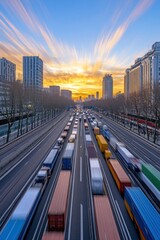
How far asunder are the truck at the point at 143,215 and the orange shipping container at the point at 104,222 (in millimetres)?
1977

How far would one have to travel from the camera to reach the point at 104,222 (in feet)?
48.3

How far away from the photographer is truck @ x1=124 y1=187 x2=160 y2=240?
42.2 ft

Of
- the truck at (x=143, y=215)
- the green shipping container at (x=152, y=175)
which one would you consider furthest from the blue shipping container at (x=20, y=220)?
the green shipping container at (x=152, y=175)

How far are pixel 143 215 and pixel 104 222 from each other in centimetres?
302

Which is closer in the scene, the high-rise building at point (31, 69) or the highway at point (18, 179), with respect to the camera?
the highway at point (18, 179)

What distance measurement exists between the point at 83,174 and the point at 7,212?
39.2 ft

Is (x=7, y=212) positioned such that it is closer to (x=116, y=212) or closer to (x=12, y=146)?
(x=116, y=212)

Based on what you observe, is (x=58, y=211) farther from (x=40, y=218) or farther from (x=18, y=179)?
(x=18, y=179)

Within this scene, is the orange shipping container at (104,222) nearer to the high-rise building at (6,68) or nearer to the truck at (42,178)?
the truck at (42,178)

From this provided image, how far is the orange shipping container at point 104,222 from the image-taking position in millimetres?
13394

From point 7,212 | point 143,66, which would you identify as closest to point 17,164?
point 7,212

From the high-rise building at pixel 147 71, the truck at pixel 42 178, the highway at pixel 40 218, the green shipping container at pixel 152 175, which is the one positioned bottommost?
the highway at pixel 40 218

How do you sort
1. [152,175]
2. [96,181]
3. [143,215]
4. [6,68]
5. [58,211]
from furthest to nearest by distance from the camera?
[6,68], [152,175], [96,181], [58,211], [143,215]

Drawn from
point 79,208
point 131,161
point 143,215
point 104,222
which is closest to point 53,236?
point 104,222
